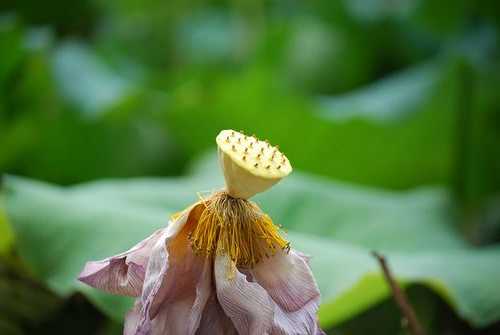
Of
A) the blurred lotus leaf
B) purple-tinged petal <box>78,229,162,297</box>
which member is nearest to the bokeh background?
the blurred lotus leaf

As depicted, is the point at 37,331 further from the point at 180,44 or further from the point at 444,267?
the point at 180,44

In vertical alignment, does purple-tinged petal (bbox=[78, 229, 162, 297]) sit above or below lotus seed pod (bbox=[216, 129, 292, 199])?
below

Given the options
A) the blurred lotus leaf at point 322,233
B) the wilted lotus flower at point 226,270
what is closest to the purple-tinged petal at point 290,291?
the wilted lotus flower at point 226,270

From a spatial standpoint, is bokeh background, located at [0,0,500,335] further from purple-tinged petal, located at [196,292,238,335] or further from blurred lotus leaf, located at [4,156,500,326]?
purple-tinged petal, located at [196,292,238,335]

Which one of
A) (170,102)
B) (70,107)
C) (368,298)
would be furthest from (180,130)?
(368,298)

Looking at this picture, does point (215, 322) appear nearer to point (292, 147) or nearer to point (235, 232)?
point (235, 232)

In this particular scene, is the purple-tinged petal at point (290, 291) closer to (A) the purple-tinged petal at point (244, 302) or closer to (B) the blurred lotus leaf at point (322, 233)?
(A) the purple-tinged petal at point (244, 302)
